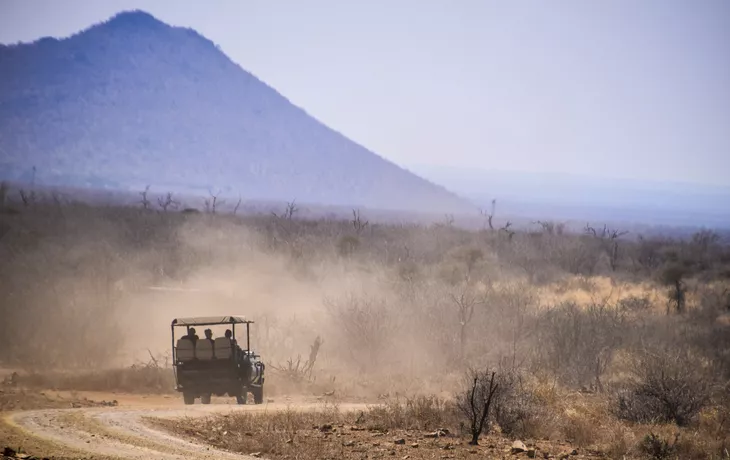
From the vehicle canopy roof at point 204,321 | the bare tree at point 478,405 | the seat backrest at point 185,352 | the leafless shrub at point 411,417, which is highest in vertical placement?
the vehicle canopy roof at point 204,321

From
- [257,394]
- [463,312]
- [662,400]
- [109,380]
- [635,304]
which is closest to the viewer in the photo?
[662,400]

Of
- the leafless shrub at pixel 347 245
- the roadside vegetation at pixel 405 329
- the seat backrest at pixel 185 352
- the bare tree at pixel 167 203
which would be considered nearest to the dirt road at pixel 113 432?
the roadside vegetation at pixel 405 329

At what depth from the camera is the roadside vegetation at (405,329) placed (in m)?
16.8

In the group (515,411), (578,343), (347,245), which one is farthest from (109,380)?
(347,245)

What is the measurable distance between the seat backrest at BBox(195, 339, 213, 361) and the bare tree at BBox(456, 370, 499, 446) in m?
5.60

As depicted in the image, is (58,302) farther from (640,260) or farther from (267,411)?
(640,260)

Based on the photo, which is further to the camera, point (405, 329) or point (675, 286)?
point (675, 286)

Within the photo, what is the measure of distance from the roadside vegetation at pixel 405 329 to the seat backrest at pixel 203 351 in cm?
342

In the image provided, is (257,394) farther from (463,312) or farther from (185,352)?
(463,312)

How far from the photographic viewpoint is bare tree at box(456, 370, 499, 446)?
15.5 meters

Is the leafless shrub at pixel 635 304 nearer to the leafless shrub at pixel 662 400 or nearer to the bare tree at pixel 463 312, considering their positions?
the bare tree at pixel 463 312

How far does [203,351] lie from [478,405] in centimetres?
622

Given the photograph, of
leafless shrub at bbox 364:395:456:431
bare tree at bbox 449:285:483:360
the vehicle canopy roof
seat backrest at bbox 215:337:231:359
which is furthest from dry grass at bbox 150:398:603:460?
bare tree at bbox 449:285:483:360

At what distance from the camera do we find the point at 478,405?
56.5 ft
